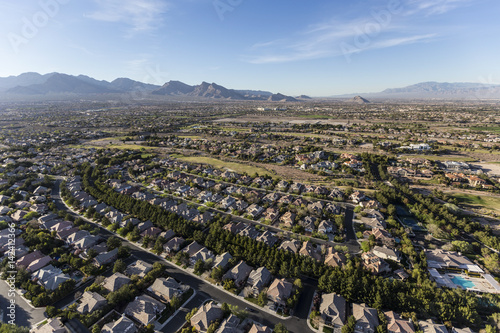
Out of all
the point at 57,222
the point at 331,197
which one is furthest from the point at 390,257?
the point at 57,222

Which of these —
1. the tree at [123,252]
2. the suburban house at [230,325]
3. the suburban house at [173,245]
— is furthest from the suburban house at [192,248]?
the suburban house at [230,325]

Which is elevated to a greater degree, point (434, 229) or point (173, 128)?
point (173, 128)

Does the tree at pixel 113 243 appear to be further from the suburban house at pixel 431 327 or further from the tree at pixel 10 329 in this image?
Answer: the suburban house at pixel 431 327

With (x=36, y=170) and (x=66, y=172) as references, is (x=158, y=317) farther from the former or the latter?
(x=36, y=170)

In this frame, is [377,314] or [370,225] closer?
[377,314]

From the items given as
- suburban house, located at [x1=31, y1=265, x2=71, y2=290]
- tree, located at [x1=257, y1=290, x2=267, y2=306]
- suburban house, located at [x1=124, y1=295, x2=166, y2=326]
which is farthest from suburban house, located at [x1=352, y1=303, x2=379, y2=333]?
suburban house, located at [x1=31, y1=265, x2=71, y2=290]

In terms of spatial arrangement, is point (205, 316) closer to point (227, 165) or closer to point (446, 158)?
point (227, 165)

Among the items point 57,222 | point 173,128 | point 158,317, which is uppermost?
point 173,128
